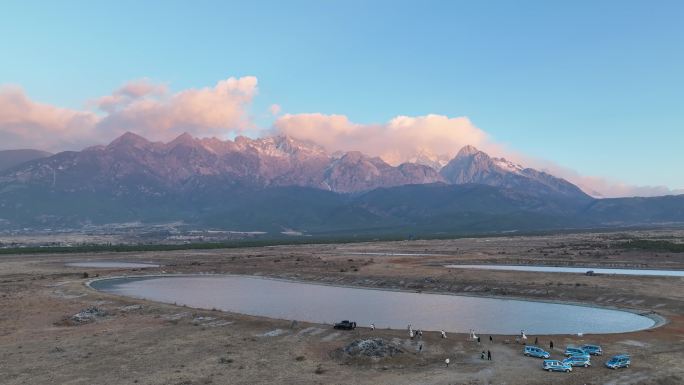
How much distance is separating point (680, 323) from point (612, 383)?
3415 cm

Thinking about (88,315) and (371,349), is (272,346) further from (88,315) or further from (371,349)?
(88,315)

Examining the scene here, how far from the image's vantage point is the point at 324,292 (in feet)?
362

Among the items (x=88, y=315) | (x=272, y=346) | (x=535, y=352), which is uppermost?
(x=88, y=315)

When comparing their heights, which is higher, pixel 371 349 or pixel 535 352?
pixel 371 349

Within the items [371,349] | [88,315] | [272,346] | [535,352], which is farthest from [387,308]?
[88,315]

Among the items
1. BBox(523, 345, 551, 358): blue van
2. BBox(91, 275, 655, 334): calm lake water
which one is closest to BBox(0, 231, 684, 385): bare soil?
BBox(523, 345, 551, 358): blue van

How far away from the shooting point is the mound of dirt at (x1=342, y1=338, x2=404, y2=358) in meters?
53.6

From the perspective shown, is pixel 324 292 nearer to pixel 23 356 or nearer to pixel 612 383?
pixel 23 356

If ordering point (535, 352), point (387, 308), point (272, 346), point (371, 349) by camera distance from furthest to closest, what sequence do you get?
point (387, 308), point (272, 346), point (371, 349), point (535, 352)

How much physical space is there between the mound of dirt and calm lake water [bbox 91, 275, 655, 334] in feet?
53.4

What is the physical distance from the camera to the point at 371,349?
177 ft

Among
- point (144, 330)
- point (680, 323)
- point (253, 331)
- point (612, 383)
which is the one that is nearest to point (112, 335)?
point (144, 330)

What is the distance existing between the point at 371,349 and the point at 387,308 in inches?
1362

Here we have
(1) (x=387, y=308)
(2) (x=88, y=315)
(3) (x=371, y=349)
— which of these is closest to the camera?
(3) (x=371, y=349)
